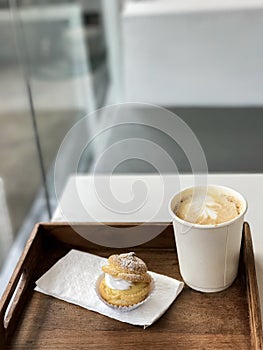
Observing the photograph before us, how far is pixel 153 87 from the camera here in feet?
6.83

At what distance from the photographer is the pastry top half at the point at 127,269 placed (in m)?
0.69

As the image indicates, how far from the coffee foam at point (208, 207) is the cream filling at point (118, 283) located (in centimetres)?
12

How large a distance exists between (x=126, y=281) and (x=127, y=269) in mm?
18

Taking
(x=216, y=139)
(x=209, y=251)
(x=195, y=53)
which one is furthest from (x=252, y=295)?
(x=195, y=53)

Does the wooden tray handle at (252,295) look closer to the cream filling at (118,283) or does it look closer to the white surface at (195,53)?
the cream filling at (118,283)

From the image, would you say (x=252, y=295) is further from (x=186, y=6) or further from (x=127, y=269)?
(x=186, y=6)

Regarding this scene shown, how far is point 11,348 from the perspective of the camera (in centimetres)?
66

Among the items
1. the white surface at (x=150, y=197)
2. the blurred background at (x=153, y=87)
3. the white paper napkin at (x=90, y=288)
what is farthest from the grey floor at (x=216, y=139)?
the white paper napkin at (x=90, y=288)

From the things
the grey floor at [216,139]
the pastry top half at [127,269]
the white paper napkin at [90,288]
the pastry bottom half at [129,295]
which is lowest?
the grey floor at [216,139]

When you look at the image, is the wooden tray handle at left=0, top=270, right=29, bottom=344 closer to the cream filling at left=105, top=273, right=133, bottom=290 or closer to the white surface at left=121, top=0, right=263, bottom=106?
the cream filling at left=105, top=273, right=133, bottom=290

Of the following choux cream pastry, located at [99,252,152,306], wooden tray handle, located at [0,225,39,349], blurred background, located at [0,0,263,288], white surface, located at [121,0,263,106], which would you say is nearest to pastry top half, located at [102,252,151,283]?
choux cream pastry, located at [99,252,152,306]

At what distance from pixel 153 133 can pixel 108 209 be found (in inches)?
33.6

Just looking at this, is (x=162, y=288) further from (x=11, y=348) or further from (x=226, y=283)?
(x=11, y=348)

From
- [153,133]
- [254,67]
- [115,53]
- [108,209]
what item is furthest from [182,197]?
[115,53]
